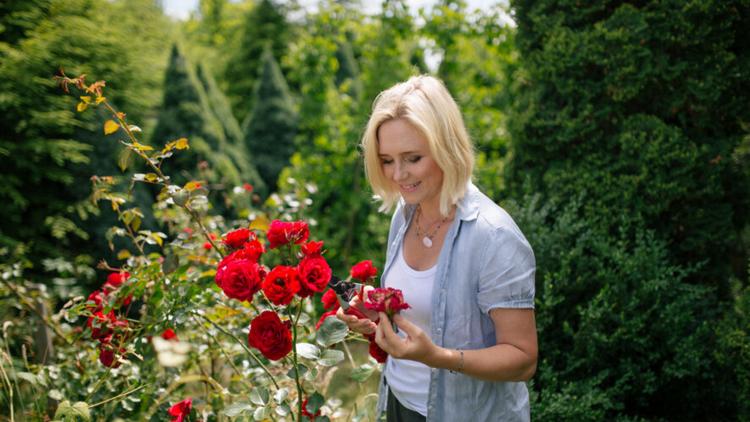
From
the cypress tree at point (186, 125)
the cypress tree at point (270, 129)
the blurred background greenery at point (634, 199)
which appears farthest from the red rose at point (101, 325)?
the cypress tree at point (270, 129)

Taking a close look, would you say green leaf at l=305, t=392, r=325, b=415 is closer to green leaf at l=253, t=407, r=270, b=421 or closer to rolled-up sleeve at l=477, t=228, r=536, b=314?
green leaf at l=253, t=407, r=270, b=421

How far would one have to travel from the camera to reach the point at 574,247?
295 centimetres

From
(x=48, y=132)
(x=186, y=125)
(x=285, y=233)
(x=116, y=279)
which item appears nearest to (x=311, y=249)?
(x=285, y=233)

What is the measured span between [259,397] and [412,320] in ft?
1.73

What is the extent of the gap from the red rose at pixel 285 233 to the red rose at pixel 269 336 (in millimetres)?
213

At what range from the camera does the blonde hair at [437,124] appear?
1.60 meters

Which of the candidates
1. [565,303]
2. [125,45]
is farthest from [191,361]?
[125,45]

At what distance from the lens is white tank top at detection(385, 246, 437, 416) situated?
167 centimetres

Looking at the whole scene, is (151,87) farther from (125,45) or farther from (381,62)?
(381,62)

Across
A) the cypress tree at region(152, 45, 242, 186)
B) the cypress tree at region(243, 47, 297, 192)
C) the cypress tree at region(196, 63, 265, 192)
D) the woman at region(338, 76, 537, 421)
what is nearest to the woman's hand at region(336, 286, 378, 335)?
the woman at region(338, 76, 537, 421)

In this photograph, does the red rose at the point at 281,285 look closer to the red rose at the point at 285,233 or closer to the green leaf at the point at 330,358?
the red rose at the point at 285,233

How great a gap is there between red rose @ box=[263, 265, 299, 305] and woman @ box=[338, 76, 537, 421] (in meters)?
0.22

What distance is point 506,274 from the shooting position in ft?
4.84

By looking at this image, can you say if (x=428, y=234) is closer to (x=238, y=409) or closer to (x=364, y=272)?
(x=364, y=272)
